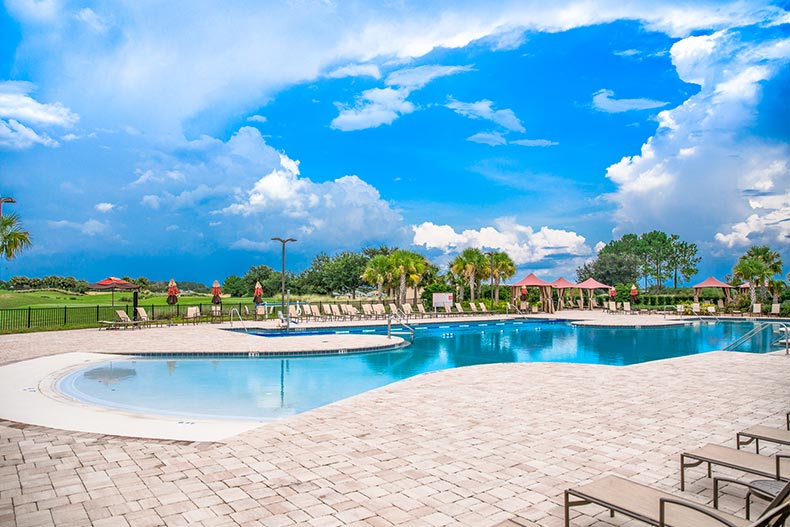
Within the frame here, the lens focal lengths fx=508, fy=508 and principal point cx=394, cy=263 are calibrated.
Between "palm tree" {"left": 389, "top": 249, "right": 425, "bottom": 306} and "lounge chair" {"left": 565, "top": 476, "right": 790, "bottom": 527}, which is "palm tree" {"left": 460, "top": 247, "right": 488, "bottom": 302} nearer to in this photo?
"palm tree" {"left": 389, "top": 249, "right": 425, "bottom": 306}

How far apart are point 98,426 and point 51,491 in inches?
86.9

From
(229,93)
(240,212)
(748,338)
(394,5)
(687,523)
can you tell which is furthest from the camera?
(240,212)

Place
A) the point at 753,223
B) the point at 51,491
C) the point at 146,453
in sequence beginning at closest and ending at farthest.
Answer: the point at 51,491
the point at 146,453
the point at 753,223

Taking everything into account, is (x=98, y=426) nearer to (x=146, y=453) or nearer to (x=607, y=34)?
(x=146, y=453)

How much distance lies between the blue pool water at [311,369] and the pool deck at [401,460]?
1975 millimetres

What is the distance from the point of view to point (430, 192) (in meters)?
48.9

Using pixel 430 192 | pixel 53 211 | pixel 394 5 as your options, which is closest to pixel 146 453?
pixel 394 5

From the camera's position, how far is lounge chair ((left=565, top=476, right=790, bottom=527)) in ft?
7.22

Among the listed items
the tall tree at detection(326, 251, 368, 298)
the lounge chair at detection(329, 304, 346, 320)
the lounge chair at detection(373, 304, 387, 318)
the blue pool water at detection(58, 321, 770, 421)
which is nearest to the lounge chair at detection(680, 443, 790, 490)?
the blue pool water at detection(58, 321, 770, 421)

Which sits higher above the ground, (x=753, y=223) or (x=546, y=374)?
(x=753, y=223)

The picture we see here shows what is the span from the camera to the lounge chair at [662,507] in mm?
2199

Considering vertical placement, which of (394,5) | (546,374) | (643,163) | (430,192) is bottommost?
Answer: (546,374)

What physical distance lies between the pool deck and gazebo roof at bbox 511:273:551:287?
2638cm

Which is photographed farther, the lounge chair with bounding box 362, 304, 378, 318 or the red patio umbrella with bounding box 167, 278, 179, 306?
the lounge chair with bounding box 362, 304, 378, 318
